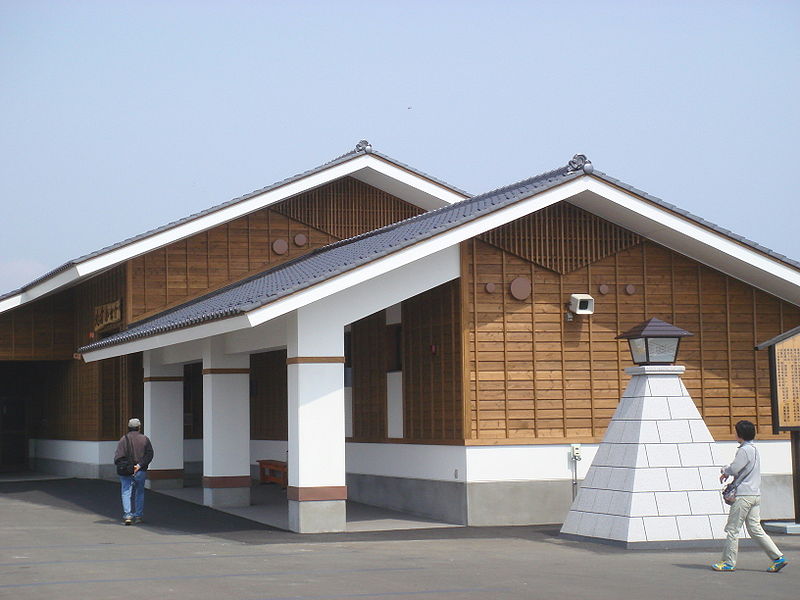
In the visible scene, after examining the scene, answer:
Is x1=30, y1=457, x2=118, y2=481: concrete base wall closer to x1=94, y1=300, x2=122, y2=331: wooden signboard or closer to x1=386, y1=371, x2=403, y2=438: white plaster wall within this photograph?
x1=94, y1=300, x2=122, y2=331: wooden signboard

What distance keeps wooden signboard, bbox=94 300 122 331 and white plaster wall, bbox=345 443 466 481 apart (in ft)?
19.1

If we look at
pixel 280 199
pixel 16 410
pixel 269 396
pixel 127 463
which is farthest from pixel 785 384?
pixel 16 410

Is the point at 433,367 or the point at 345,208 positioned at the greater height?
the point at 345,208

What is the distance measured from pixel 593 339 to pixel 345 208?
816 centimetres

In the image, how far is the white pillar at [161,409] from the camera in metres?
22.6

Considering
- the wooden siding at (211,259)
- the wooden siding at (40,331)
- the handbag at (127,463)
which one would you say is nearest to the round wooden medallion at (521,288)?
the handbag at (127,463)

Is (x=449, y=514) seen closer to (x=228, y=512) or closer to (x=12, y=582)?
(x=228, y=512)

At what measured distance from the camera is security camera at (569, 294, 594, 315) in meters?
17.0

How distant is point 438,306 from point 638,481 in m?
4.55

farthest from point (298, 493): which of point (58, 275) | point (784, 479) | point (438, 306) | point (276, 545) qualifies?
point (58, 275)

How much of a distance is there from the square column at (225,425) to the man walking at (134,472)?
1771mm

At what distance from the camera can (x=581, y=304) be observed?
55.9 ft

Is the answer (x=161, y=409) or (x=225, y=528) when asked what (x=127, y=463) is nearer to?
(x=225, y=528)

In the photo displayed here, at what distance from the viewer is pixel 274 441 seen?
25.0 meters
